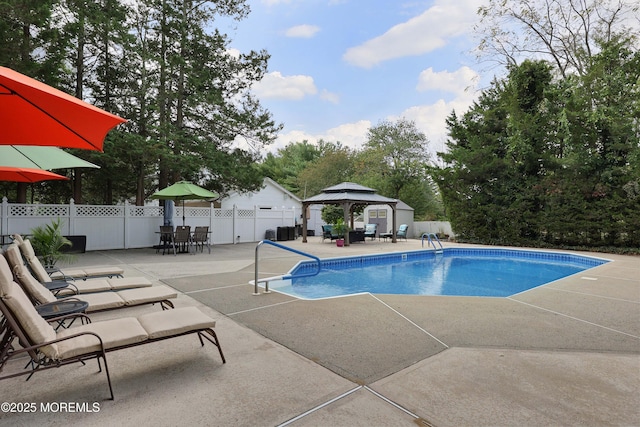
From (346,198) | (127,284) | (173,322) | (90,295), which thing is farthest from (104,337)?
(346,198)

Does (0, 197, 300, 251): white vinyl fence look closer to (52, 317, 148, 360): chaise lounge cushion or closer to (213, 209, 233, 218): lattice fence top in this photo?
(213, 209, 233, 218): lattice fence top

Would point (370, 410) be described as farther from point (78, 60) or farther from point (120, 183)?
point (120, 183)

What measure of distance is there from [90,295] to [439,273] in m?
8.53

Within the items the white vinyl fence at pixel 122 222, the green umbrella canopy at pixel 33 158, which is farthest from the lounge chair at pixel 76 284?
the white vinyl fence at pixel 122 222

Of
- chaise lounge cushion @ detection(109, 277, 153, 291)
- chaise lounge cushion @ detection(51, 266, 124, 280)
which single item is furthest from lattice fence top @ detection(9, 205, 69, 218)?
chaise lounge cushion @ detection(109, 277, 153, 291)

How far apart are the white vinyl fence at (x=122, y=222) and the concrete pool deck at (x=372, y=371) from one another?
8676 millimetres

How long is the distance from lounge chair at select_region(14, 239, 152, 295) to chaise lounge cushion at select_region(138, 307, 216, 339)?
2.02 meters

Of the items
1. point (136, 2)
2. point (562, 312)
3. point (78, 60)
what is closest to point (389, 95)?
point (136, 2)

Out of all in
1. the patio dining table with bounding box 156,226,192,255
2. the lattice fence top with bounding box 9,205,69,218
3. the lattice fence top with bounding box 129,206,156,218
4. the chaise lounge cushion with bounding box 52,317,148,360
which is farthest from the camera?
the lattice fence top with bounding box 129,206,156,218

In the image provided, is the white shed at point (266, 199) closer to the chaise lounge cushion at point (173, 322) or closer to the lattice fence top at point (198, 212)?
the lattice fence top at point (198, 212)

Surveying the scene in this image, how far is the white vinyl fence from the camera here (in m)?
10.3

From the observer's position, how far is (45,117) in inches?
120

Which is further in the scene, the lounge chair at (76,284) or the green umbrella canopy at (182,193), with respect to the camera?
the green umbrella canopy at (182,193)

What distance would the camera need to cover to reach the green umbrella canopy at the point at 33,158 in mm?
5039
